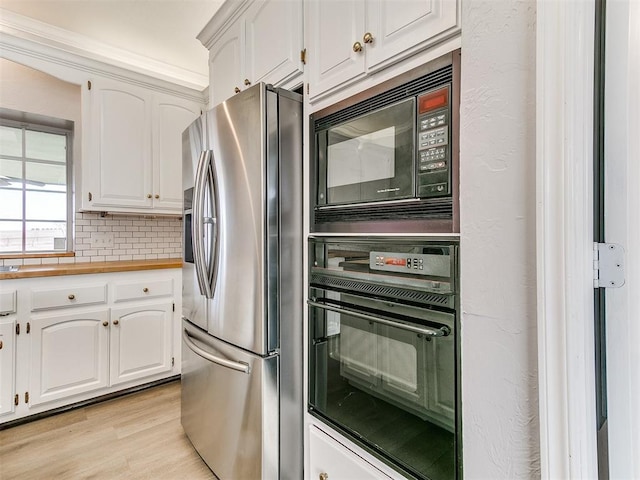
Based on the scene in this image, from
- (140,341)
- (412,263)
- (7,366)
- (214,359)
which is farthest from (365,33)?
(7,366)

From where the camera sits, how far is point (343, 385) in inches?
46.9

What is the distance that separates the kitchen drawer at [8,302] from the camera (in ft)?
6.13

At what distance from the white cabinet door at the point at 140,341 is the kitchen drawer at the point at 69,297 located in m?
0.15

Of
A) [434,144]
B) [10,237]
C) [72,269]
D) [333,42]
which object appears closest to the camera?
[434,144]

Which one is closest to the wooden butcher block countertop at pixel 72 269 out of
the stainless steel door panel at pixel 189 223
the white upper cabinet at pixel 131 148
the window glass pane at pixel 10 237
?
the window glass pane at pixel 10 237

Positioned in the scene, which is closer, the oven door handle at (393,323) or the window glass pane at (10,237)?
the oven door handle at (393,323)

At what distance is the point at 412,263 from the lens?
94 cm

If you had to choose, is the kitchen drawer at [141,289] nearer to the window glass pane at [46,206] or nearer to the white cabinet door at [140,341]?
the white cabinet door at [140,341]

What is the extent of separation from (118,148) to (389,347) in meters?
2.59

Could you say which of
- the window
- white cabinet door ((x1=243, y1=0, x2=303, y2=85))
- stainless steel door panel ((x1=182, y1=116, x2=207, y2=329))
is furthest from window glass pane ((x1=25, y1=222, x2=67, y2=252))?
white cabinet door ((x1=243, y1=0, x2=303, y2=85))

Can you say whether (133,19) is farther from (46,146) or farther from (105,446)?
(105,446)

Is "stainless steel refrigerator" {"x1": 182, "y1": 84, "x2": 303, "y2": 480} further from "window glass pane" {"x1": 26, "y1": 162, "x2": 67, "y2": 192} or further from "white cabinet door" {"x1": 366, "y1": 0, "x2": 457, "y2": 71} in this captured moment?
"window glass pane" {"x1": 26, "y1": 162, "x2": 67, "y2": 192}

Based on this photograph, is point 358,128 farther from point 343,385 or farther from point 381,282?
point 343,385

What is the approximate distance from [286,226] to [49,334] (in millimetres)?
1808
